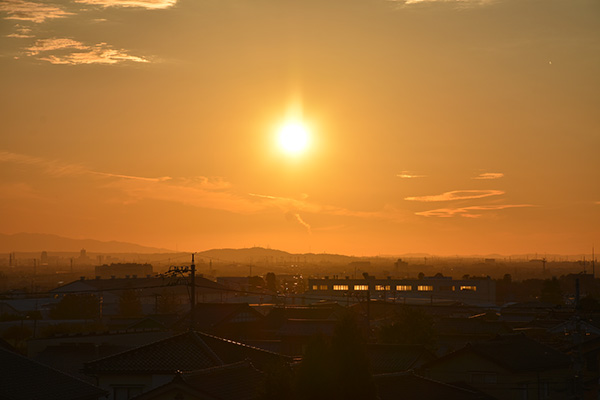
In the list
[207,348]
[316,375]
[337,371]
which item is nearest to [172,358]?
[207,348]

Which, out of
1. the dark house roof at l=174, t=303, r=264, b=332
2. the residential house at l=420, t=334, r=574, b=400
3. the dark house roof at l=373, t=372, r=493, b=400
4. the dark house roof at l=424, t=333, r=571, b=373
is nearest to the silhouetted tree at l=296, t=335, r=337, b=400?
the dark house roof at l=373, t=372, r=493, b=400

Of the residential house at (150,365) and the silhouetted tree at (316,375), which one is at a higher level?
the silhouetted tree at (316,375)

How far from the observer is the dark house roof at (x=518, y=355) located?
4075 centimetres

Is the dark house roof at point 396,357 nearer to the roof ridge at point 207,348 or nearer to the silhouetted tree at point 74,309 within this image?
the roof ridge at point 207,348

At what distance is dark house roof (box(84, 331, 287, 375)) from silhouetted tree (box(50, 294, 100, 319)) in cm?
7220

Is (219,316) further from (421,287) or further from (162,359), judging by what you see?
(421,287)

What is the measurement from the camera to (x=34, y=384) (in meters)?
29.3

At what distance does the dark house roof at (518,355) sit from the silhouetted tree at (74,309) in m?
71.5

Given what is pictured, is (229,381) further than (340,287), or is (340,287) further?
(340,287)

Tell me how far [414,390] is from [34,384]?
15067mm

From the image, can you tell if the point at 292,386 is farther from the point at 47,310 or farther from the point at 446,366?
the point at 47,310

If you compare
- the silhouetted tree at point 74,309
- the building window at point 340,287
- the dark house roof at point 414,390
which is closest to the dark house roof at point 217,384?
the dark house roof at point 414,390

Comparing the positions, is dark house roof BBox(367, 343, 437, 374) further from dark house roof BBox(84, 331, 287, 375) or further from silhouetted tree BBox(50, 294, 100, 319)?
silhouetted tree BBox(50, 294, 100, 319)

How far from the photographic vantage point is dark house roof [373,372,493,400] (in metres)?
32.2
